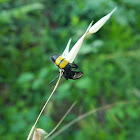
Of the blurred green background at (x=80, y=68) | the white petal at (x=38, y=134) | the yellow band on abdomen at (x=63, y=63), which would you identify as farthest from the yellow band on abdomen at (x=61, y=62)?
the blurred green background at (x=80, y=68)

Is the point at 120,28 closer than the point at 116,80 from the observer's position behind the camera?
No

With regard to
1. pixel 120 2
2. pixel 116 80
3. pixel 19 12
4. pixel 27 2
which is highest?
pixel 27 2

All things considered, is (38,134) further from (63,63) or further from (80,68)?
(80,68)

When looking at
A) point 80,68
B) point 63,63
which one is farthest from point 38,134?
point 80,68

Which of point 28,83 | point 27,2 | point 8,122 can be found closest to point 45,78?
point 28,83

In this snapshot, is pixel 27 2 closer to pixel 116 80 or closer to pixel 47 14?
pixel 47 14

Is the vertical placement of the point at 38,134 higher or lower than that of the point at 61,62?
lower

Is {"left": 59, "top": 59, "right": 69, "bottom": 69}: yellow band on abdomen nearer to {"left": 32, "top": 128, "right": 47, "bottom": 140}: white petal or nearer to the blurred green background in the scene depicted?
{"left": 32, "top": 128, "right": 47, "bottom": 140}: white petal

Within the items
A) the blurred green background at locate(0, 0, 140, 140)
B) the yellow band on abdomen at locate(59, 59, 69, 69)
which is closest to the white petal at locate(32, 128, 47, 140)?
the yellow band on abdomen at locate(59, 59, 69, 69)
